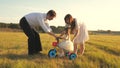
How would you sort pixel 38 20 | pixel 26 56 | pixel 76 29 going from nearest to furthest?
pixel 38 20, pixel 26 56, pixel 76 29

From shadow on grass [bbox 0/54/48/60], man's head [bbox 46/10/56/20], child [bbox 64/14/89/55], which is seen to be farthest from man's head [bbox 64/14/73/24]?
shadow on grass [bbox 0/54/48/60]

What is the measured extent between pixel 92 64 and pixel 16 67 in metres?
2.54

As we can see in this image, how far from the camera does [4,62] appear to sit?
25.3 ft

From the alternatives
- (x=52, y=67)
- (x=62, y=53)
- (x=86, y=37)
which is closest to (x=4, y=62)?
(x=52, y=67)

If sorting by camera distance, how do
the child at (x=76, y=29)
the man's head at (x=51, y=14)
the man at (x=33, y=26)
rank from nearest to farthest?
the man's head at (x=51, y=14)
the man at (x=33, y=26)
the child at (x=76, y=29)

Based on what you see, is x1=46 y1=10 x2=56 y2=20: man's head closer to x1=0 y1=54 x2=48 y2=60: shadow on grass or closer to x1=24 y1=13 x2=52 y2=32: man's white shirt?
x1=24 y1=13 x2=52 y2=32: man's white shirt

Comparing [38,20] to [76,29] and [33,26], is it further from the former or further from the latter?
[76,29]

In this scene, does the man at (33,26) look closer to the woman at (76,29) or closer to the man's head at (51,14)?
the man's head at (51,14)

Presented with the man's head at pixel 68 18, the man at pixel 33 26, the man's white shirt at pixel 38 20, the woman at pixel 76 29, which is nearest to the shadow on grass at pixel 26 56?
the man at pixel 33 26

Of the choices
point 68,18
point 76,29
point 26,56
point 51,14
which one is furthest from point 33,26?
point 76,29

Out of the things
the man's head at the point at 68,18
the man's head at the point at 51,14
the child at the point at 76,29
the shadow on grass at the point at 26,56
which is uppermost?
the man's head at the point at 51,14

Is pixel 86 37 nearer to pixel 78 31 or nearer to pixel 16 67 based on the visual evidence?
pixel 78 31

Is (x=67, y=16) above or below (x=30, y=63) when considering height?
above

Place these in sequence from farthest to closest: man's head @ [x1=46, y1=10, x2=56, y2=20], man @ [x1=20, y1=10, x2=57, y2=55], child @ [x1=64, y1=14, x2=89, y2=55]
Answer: child @ [x1=64, y1=14, x2=89, y2=55] < man @ [x1=20, y1=10, x2=57, y2=55] < man's head @ [x1=46, y1=10, x2=56, y2=20]
